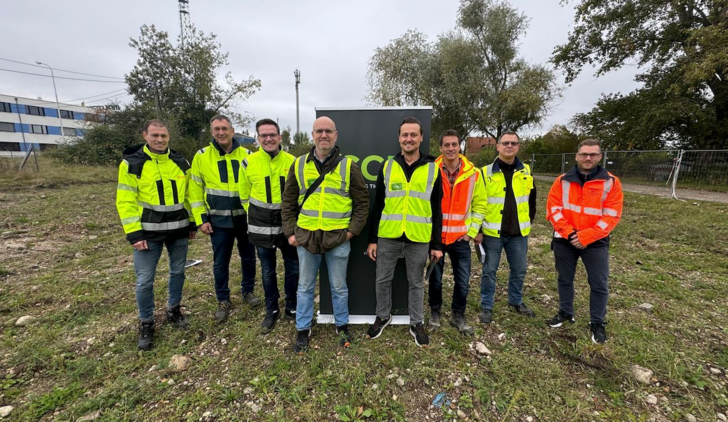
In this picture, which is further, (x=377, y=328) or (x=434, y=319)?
(x=434, y=319)

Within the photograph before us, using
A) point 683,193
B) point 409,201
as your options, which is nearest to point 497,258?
point 409,201

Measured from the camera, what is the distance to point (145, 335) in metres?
3.02

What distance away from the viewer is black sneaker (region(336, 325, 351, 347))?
9.90 feet

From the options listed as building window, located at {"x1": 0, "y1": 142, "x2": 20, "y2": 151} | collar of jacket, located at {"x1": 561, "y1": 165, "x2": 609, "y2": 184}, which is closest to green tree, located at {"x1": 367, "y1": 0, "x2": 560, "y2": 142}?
collar of jacket, located at {"x1": 561, "y1": 165, "x2": 609, "y2": 184}

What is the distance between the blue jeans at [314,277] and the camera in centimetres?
289

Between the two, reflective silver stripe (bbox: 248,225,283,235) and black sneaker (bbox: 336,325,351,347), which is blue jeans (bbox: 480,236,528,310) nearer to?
black sneaker (bbox: 336,325,351,347)

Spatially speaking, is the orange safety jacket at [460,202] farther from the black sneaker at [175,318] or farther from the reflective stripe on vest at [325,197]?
the black sneaker at [175,318]

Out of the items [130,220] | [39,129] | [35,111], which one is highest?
[35,111]

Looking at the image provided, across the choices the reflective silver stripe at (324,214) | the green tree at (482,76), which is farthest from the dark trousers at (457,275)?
the green tree at (482,76)

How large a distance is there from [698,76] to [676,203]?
5005 millimetres

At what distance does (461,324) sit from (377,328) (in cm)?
90

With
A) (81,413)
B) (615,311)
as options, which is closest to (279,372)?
(81,413)

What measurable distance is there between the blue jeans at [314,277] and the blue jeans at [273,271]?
1.13 feet

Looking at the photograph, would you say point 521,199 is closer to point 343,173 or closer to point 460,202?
point 460,202
